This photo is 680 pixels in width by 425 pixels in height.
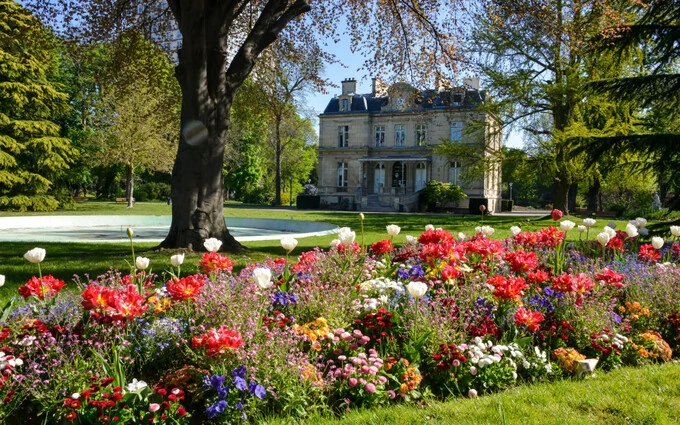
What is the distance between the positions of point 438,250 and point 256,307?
1963 mm

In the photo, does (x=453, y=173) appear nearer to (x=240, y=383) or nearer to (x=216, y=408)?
(x=240, y=383)

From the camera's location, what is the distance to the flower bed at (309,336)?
9.51 ft

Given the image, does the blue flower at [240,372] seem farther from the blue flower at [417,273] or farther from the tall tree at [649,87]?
the tall tree at [649,87]

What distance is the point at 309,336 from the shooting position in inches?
138

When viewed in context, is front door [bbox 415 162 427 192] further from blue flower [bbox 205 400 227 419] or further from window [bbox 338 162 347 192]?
blue flower [bbox 205 400 227 419]

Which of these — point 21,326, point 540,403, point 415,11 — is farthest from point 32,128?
point 540,403

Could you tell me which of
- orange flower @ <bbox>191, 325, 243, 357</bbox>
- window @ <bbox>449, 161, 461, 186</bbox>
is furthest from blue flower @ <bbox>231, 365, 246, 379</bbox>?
window @ <bbox>449, 161, 461, 186</bbox>

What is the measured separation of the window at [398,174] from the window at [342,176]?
13.9ft

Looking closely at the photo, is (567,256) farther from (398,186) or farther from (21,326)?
Answer: (398,186)

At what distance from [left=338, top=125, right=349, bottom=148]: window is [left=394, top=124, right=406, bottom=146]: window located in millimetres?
4227

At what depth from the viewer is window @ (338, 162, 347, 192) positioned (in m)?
45.2

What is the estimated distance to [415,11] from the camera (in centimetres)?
1156

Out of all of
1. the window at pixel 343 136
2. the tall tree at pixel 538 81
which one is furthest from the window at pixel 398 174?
the tall tree at pixel 538 81

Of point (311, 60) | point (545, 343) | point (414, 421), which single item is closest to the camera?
point (414, 421)
